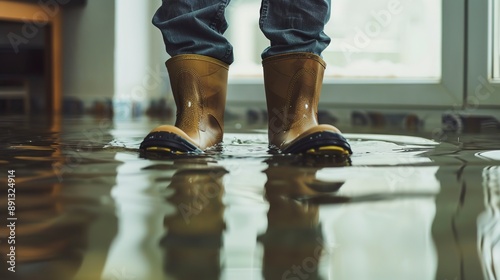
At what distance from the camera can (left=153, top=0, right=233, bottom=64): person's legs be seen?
1.36 m

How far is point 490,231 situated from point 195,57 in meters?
0.86

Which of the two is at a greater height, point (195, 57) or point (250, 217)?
point (195, 57)

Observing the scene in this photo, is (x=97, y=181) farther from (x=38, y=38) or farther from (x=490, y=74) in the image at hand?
(x=38, y=38)

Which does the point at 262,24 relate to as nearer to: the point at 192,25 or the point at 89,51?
the point at 192,25

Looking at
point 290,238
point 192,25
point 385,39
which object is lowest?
point 290,238

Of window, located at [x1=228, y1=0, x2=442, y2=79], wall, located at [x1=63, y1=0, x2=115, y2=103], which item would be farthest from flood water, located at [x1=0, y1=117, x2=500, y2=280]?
wall, located at [x1=63, y1=0, x2=115, y2=103]

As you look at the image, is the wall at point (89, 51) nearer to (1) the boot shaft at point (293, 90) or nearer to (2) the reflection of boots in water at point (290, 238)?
(1) the boot shaft at point (293, 90)

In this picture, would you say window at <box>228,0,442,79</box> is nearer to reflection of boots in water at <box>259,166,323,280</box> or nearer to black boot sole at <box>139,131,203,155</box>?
black boot sole at <box>139,131,203,155</box>

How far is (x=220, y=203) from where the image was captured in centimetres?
78

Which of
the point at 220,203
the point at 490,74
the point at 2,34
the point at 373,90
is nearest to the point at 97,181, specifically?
the point at 220,203

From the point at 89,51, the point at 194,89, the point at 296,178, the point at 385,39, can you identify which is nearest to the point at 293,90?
the point at 194,89

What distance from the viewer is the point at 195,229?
650mm

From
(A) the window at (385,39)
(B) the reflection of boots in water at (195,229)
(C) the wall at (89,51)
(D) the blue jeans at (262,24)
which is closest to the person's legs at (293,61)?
(D) the blue jeans at (262,24)

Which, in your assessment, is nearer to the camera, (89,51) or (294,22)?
(294,22)
